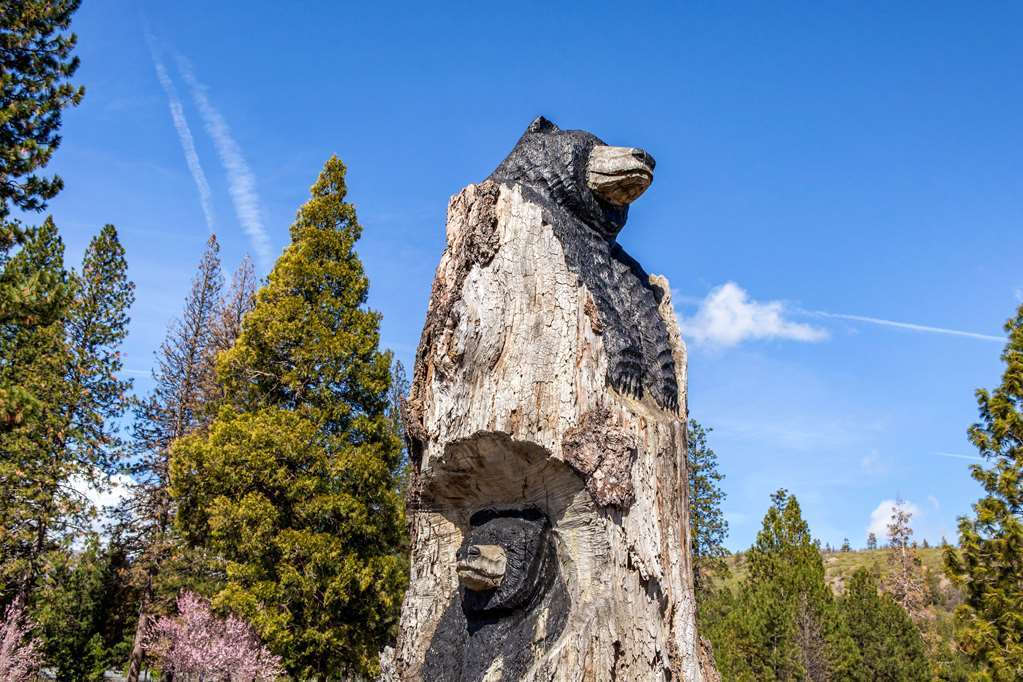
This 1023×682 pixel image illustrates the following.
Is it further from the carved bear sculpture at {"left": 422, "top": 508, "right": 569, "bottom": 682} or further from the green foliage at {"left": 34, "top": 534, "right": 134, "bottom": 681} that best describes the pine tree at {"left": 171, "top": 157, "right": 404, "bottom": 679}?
the carved bear sculpture at {"left": 422, "top": 508, "right": 569, "bottom": 682}

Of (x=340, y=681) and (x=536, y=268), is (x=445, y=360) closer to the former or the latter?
(x=536, y=268)

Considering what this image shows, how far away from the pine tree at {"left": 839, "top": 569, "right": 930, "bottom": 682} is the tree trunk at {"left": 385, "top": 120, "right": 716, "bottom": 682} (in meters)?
16.1

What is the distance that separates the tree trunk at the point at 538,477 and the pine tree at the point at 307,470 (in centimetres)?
782

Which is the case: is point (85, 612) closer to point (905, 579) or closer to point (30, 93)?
point (30, 93)

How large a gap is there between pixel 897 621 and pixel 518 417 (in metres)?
18.3

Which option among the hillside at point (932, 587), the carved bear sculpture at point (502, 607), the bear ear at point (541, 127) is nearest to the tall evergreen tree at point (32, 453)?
the bear ear at point (541, 127)

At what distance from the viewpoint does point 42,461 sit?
1482 centimetres

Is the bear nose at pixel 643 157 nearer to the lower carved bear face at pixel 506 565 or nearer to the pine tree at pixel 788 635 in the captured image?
the lower carved bear face at pixel 506 565

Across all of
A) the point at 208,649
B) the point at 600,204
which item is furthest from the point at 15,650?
the point at 600,204

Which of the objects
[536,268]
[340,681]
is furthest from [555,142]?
[340,681]

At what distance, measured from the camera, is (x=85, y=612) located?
1722cm

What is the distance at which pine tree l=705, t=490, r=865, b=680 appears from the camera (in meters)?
17.4

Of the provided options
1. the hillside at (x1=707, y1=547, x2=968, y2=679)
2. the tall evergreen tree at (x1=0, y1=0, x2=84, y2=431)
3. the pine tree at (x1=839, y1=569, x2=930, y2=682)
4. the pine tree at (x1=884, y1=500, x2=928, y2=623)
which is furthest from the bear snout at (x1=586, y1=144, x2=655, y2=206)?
the pine tree at (x1=884, y1=500, x2=928, y2=623)

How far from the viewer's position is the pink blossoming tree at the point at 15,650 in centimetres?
1218
